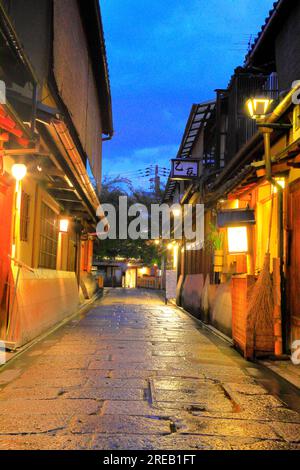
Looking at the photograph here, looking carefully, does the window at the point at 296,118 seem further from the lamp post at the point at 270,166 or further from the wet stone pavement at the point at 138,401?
the wet stone pavement at the point at 138,401

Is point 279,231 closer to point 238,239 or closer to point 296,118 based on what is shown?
point 238,239

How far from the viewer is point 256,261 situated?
12320 millimetres

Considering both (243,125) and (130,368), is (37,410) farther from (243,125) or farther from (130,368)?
(243,125)

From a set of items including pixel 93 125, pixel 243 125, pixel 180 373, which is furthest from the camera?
pixel 93 125

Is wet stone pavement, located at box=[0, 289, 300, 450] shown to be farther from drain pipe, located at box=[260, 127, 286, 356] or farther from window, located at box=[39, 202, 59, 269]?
window, located at box=[39, 202, 59, 269]

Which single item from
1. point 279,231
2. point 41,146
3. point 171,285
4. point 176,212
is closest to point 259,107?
point 279,231

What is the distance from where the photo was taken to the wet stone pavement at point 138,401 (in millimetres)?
4762

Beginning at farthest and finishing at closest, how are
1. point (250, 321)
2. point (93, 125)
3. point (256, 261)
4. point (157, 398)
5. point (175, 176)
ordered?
point (175, 176) < point (93, 125) < point (256, 261) < point (250, 321) < point (157, 398)

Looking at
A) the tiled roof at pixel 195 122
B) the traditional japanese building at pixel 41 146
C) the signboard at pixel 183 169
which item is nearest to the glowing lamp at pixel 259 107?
the traditional japanese building at pixel 41 146

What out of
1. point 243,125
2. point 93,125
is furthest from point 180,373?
point 93,125

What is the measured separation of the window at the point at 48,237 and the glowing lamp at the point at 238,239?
662cm

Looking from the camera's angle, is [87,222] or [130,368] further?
[87,222]

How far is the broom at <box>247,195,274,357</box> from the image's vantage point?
30.8 ft

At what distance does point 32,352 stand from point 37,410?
14.3 feet
